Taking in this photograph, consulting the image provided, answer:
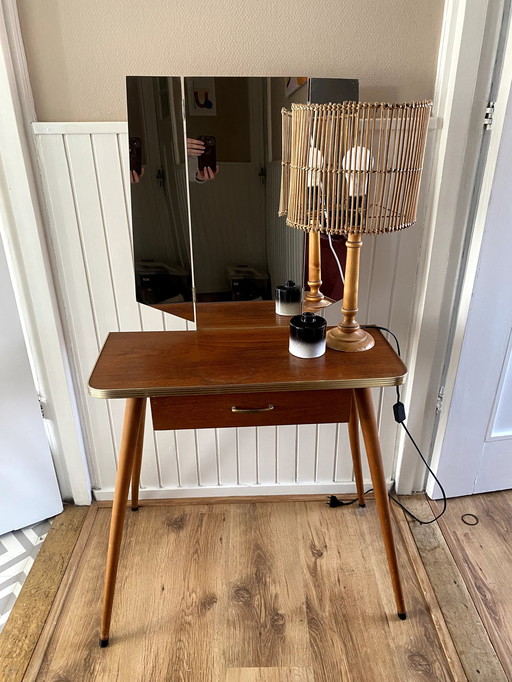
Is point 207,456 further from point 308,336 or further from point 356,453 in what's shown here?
point 308,336

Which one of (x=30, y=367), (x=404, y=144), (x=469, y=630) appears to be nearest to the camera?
(x=404, y=144)

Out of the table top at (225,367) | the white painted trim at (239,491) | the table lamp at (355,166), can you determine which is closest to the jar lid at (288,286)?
the table top at (225,367)

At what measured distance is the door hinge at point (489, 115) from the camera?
1264 millimetres

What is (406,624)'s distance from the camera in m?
1.35

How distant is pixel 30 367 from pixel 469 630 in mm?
1403

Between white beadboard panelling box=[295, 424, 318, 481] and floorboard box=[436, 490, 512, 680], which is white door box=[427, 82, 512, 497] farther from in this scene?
white beadboard panelling box=[295, 424, 318, 481]

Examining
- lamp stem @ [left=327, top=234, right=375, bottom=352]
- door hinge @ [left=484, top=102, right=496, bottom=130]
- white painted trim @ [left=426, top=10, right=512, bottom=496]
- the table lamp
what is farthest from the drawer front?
door hinge @ [left=484, top=102, right=496, bottom=130]

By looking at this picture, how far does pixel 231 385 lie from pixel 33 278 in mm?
668

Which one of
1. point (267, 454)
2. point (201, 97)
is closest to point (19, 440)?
point (267, 454)

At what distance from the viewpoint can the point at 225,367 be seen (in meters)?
1.17

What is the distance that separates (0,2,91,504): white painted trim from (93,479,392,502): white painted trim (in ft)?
0.60

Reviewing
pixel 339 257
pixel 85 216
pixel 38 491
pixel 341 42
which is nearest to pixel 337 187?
pixel 339 257

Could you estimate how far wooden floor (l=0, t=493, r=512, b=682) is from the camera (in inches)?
49.3

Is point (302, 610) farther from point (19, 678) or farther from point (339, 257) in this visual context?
point (339, 257)
